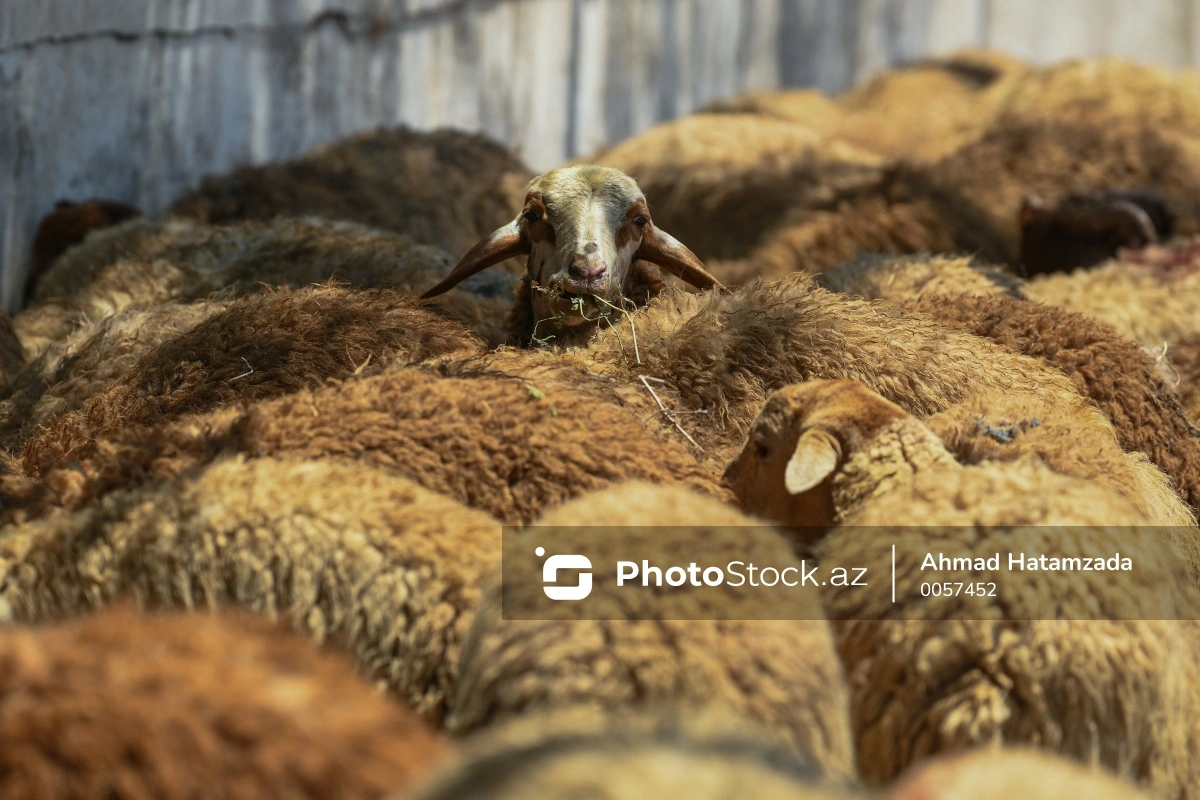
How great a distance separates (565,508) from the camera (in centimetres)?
303

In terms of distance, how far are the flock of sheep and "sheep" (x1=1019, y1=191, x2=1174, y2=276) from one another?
908mm

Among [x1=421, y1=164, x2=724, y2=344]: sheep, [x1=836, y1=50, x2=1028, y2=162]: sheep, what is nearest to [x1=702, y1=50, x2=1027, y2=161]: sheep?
[x1=836, y1=50, x2=1028, y2=162]: sheep

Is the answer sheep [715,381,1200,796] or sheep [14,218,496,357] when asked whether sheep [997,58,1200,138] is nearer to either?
sheep [14,218,496,357]

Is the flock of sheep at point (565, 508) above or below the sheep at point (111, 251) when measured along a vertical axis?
above

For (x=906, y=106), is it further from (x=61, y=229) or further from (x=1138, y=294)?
(x=61, y=229)

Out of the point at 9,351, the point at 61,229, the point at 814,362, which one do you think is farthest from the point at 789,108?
the point at 814,362

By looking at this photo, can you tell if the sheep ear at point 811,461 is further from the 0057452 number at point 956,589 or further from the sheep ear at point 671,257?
the sheep ear at point 671,257

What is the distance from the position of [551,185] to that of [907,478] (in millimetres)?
2379

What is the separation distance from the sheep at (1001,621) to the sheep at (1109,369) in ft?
4.89

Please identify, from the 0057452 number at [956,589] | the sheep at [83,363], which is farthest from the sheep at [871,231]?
the 0057452 number at [956,589]

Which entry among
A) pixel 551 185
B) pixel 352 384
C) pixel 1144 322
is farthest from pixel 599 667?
pixel 1144 322

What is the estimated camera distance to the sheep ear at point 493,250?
17.6ft

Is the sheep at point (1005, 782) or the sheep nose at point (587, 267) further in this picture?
Result: the sheep nose at point (587, 267)

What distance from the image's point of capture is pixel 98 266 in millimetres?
6555
